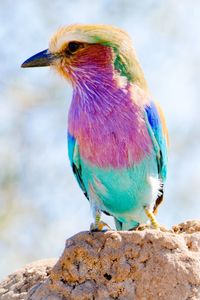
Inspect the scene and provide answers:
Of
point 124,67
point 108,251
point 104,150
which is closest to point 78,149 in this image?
point 104,150

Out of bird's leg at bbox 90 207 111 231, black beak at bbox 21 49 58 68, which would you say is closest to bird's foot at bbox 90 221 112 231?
bird's leg at bbox 90 207 111 231

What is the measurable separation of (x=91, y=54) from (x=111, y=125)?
0.57 metres

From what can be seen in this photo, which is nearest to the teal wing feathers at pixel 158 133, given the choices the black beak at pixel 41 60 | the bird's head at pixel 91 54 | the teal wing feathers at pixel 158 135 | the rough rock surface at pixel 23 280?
the teal wing feathers at pixel 158 135

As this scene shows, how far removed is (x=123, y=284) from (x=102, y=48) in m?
1.85

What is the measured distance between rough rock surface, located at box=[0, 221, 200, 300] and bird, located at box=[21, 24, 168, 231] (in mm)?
723

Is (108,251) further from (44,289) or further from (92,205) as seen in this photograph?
(92,205)

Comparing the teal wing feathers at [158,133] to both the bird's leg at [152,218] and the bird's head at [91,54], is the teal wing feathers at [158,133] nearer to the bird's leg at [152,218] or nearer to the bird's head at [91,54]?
the bird's head at [91,54]

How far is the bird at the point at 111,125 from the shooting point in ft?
16.6

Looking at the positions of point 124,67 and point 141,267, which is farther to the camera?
point 124,67

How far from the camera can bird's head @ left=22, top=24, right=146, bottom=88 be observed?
17.3 ft

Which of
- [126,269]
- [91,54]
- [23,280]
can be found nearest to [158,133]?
[91,54]

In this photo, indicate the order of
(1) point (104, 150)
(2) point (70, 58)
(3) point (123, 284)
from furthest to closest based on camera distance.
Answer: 1. (2) point (70, 58)
2. (1) point (104, 150)
3. (3) point (123, 284)

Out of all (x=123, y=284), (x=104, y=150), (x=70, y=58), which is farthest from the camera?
(x=70, y=58)

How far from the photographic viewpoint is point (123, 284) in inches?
156
